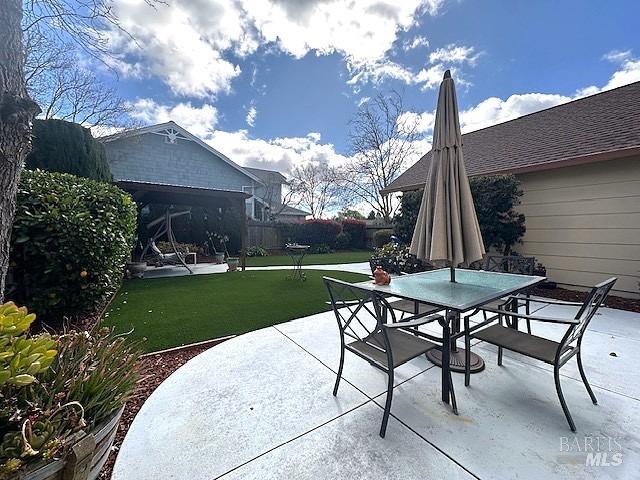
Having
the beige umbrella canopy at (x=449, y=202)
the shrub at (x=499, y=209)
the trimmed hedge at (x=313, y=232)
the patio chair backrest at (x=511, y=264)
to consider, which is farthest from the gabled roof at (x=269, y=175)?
the beige umbrella canopy at (x=449, y=202)

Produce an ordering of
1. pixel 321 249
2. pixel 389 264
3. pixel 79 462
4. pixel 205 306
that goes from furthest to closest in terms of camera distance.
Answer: pixel 321 249
pixel 389 264
pixel 205 306
pixel 79 462

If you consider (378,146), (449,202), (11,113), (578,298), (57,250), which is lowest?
(578,298)

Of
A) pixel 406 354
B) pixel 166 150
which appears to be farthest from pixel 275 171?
pixel 406 354

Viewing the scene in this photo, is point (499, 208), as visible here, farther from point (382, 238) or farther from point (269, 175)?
point (269, 175)

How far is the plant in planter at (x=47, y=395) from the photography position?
935 millimetres

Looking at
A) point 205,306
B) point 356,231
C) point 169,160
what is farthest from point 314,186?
point 205,306

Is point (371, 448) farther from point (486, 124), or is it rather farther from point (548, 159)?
point (486, 124)

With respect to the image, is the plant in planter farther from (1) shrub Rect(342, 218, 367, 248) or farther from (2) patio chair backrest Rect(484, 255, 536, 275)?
(1) shrub Rect(342, 218, 367, 248)

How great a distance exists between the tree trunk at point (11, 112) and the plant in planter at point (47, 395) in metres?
0.94

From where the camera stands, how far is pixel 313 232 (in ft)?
49.9

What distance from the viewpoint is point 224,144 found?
15.1m

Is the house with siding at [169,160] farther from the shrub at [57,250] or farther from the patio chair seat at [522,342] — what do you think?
the patio chair seat at [522,342]

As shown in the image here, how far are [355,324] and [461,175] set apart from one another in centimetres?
250

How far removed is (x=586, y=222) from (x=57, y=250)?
9184mm
